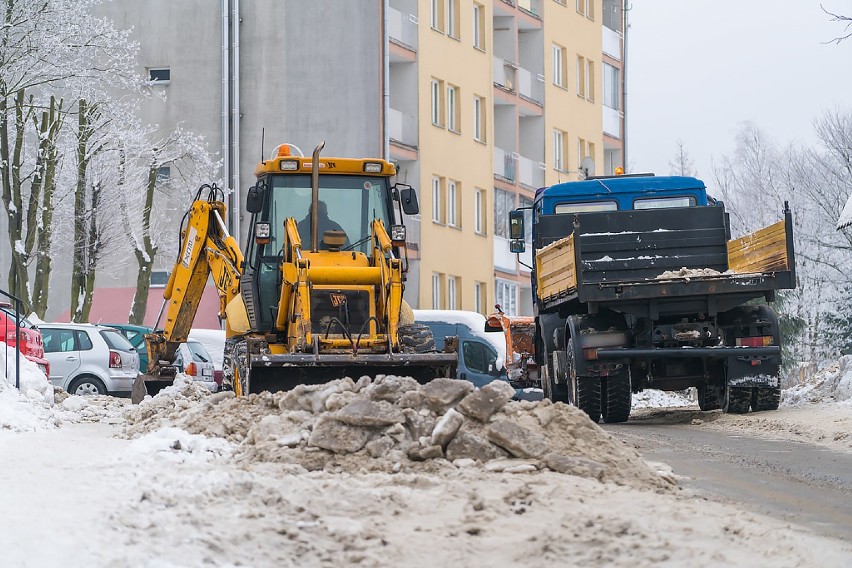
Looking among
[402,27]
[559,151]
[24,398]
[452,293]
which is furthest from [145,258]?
[24,398]

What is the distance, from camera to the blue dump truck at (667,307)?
18.5 metres

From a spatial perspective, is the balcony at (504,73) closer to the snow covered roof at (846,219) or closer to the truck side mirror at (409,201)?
the snow covered roof at (846,219)

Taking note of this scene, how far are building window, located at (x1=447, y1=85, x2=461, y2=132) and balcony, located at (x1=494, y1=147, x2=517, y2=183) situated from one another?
2918mm

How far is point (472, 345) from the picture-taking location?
26.2 meters

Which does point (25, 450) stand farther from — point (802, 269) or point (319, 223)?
point (802, 269)

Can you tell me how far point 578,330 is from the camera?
61.9 ft

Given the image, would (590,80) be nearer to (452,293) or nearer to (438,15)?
(438,15)

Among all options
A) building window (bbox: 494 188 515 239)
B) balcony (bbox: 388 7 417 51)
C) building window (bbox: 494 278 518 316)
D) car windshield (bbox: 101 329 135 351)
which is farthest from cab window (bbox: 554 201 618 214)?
building window (bbox: 494 188 515 239)

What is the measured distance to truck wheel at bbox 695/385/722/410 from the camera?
67.3 ft

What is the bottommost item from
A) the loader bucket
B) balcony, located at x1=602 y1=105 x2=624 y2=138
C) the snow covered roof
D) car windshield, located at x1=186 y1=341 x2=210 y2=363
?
the loader bucket

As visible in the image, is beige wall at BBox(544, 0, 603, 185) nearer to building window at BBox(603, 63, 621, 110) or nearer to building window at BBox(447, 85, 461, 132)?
building window at BBox(603, 63, 621, 110)

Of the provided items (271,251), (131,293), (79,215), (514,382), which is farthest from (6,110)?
(271,251)

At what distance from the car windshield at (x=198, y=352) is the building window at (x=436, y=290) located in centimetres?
1878

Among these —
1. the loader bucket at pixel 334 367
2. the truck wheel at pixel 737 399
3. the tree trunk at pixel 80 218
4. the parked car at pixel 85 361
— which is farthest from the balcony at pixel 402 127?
the loader bucket at pixel 334 367
